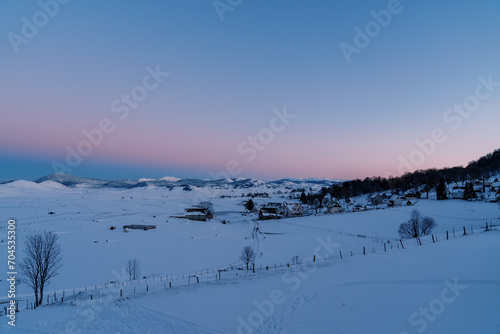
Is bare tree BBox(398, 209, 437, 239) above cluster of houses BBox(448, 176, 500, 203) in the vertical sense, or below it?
below

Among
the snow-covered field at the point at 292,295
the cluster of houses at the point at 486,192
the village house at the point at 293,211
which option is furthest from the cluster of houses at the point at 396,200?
the snow-covered field at the point at 292,295

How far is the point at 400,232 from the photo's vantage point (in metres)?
43.2

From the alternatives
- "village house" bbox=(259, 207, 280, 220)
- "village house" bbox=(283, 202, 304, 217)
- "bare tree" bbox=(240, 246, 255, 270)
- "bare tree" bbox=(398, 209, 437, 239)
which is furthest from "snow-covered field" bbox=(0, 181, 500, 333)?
"village house" bbox=(283, 202, 304, 217)

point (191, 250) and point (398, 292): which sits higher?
point (398, 292)

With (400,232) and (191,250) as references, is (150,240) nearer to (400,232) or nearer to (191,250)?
(191,250)

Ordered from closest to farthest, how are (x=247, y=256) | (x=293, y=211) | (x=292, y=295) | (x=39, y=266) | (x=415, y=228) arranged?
(x=292, y=295) < (x=39, y=266) < (x=247, y=256) < (x=415, y=228) < (x=293, y=211)

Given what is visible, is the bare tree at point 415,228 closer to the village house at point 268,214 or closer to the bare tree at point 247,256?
the bare tree at point 247,256

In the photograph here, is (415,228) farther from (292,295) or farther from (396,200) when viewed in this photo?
(396,200)

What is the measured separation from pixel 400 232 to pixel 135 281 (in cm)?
4121

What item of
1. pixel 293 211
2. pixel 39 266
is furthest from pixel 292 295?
pixel 293 211

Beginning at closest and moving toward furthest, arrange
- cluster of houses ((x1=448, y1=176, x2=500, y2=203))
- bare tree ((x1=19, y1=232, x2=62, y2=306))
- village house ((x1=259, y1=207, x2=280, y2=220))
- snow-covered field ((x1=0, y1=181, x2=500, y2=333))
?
snow-covered field ((x1=0, y1=181, x2=500, y2=333)) < bare tree ((x1=19, y1=232, x2=62, y2=306)) < cluster of houses ((x1=448, y1=176, x2=500, y2=203)) < village house ((x1=259, y1=207, x2=280, y2=220))

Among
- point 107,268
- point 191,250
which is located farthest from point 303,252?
point 107,268

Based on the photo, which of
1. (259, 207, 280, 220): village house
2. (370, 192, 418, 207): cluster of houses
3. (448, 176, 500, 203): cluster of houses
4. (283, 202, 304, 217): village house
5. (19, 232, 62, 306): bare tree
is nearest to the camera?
(19, 232, 62, 306): bare tree

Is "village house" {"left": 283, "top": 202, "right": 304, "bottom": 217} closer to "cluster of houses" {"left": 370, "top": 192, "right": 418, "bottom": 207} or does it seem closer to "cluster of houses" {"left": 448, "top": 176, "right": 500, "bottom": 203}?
"cluster of houses" {"left": 370, "top": 192, "right": 418, "bottom": 207}
